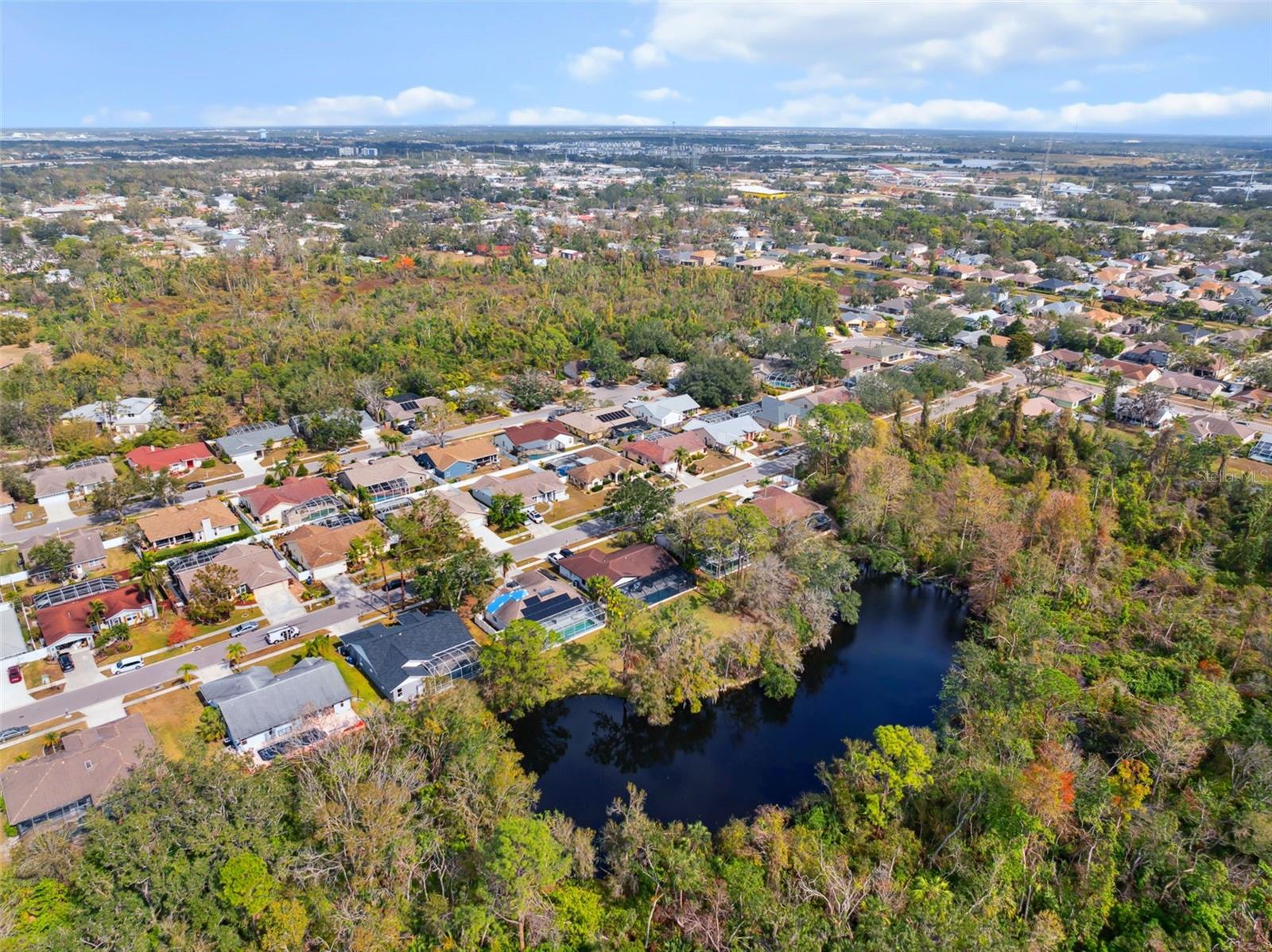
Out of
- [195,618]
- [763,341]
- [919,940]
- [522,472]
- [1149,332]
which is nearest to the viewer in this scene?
[919,940]

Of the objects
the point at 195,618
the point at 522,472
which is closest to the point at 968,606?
the point at 522,472

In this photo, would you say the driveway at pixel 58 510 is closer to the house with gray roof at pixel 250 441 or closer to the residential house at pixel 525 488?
the house with gray roof at pixel 250 441

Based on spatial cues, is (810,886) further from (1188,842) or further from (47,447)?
(47,447)

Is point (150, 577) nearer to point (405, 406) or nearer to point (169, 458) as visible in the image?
point (169, 458)

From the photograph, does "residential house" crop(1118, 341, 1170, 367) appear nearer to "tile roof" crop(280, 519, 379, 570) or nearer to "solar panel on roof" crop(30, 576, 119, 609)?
"tile roof" crop(280, 519, 379, 570)

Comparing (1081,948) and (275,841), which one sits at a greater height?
(275,841)

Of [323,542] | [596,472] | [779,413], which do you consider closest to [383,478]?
[323,542]

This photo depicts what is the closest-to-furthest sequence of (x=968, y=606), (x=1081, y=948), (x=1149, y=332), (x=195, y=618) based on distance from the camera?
(x=1081, y=948) → (x=195, y=618) → (x=968, y=606) → (x=1149, y=332)
